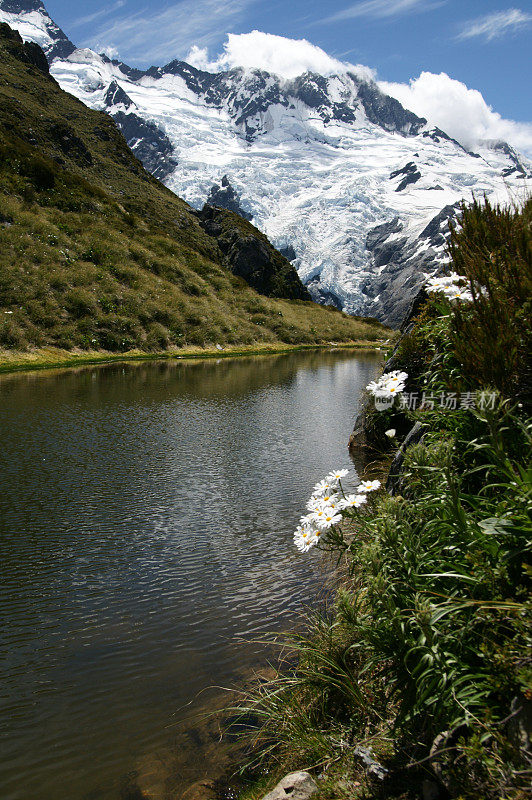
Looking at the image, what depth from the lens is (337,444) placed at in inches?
654

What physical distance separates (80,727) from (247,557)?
4129 millimetres

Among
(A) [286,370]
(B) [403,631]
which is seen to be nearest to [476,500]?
(B) [403,631]

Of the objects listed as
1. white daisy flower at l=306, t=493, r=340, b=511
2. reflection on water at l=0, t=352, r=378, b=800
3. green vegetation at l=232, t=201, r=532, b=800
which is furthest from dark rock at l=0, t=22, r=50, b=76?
white daisy flower at l=306, t=493, r=340, b=511

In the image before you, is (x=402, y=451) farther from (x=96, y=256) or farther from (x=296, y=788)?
(x=96, y=256)

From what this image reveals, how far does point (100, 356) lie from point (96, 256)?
1492 cm

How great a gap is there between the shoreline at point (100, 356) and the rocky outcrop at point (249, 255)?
29.6 metres

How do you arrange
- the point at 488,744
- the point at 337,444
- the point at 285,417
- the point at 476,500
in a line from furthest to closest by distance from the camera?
the point at 285,417 < the point at 337,444 < the point at 476,500 < the point at 488,744

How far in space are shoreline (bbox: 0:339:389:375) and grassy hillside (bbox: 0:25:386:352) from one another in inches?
37.4

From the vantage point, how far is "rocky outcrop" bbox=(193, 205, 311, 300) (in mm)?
90250

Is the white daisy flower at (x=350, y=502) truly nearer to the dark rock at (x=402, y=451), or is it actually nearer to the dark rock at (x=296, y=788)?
the dark rock at (x=402, y=451)

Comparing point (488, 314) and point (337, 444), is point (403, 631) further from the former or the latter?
point (337, 444)

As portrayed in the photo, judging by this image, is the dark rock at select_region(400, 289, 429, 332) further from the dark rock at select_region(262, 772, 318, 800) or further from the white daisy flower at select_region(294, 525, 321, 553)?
the dark rock at select_region(262, 772, 318, 800)

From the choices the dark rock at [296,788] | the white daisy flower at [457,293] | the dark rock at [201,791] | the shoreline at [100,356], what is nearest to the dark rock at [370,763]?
the dark rock at [296,788]

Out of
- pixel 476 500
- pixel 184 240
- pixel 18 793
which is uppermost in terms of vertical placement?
pixel 184 240
